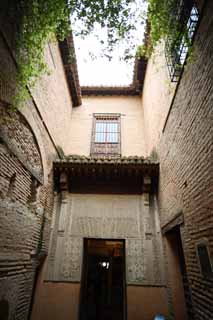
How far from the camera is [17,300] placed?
12.8 feet

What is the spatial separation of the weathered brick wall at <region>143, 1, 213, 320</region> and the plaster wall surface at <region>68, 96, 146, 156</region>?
4.06 m

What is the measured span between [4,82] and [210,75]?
3.34 m

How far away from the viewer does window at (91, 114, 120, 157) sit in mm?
8188

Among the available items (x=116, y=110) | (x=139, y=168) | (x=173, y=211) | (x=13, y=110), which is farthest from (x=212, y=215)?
(x=116, y=110)

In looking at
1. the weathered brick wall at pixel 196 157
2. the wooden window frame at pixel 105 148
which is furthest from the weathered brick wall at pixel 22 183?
the weathered brick wall at pixel 196 157

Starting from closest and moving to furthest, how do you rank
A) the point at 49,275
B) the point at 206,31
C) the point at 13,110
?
1. the point at 206,31
2. the point at 13,110
3. the point at 49,275

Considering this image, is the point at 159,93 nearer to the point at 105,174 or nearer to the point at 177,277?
the point at 105,174

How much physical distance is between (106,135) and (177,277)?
19.8ft

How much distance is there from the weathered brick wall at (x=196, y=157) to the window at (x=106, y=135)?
163 inches

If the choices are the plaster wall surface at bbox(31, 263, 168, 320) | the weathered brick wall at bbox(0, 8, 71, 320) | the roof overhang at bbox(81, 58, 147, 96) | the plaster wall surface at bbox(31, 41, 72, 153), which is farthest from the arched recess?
the roof overhang at bbox(81, 58, 147, 96)

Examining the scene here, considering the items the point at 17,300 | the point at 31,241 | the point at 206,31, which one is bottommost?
the point at 17,300

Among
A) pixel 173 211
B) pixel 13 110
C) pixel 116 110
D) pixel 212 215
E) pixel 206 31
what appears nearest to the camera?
pixel 212 215

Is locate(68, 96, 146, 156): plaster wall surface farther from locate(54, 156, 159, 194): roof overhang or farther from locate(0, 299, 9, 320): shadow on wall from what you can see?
locate(0, 299, 9, 320): shadow on wall

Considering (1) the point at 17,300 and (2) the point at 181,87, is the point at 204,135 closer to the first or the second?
(2) the point at 181,87
